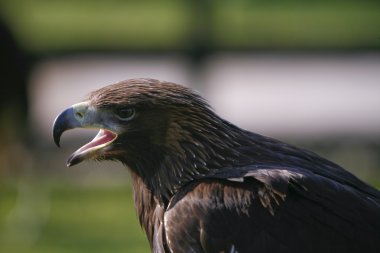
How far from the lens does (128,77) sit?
63.7 feet

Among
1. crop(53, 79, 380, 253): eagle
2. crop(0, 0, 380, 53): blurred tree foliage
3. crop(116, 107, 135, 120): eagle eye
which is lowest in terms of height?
crop(0, 0, 380, 53): blurred tree foliage

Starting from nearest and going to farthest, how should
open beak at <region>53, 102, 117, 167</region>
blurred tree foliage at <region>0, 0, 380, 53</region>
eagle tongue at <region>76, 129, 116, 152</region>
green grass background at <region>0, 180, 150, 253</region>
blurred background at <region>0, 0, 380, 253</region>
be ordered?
1. open beak at <region>53, 102, 117, 167</region>
2. eagle tongue at <region>76, 129, 116, 152</region>
3. green grass background at <region>0, 180, 150, 253</region>
4. blurred background at <region>0, 0, 380, 253</region>
5. blurred tree foliage at <region>0, 0, 380, 53</region>

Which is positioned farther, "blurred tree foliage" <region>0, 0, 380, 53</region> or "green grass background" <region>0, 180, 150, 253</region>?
"blurred tree foliage" <region>0, 0, 380, 53</region>

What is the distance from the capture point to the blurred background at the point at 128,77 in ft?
47.0

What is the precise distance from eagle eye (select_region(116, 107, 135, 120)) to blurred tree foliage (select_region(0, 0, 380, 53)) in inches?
410

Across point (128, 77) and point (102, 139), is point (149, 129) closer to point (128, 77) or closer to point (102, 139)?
point (102, 139)

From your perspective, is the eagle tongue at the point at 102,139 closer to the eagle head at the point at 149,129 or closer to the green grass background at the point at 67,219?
the eagle head at the point at 149,129

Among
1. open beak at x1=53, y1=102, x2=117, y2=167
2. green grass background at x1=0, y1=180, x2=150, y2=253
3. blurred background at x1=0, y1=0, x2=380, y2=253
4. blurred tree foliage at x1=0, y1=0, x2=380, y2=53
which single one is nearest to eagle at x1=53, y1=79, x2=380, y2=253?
open beak at x1=53, y1=102, x2=117, y2=167

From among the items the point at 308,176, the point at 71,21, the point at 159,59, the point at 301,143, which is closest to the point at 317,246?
the point at 308,176

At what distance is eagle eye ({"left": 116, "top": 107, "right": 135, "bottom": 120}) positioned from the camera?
22.7 ft

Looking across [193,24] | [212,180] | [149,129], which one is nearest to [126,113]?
[149,129]

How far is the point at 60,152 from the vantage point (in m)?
16.5

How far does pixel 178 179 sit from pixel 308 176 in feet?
2.37

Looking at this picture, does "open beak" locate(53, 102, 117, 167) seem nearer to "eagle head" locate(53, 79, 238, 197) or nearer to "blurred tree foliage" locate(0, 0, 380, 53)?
"eagle head" locate(53, 79, 238, 197)
